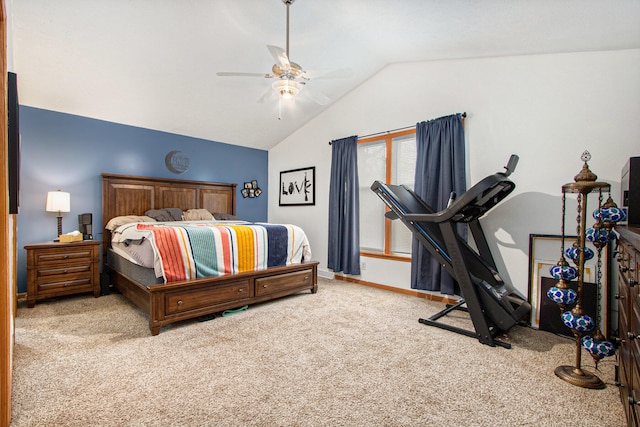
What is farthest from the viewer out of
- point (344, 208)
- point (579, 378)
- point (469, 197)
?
point (344, 208)

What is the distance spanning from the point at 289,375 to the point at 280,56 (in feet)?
7.79

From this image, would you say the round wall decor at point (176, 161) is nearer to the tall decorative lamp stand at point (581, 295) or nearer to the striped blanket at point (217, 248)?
the striped blanket at point (217, 248)

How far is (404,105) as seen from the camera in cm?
414

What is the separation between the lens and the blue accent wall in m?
3.77

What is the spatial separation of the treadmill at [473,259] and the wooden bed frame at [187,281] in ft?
5.00

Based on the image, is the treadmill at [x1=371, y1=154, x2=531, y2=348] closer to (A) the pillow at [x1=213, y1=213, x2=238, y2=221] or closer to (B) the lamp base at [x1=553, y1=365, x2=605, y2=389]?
(B) the lamp base at [x1=553, y1=365, x2=605, y2=389]

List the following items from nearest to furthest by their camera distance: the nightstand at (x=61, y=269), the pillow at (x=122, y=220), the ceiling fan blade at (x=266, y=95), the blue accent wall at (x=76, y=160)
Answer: the ceiling fan blade at (x=266, y=95) < the nightstand at (x=61, y=269) < the blue accent wall at (x=76, y=160) < the pillow at (x=122, y=220)

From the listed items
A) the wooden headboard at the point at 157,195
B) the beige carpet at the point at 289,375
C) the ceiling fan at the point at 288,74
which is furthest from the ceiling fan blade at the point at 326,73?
the wooden headboard at the point at 157,195

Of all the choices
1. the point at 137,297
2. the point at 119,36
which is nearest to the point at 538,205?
the point at 137,297

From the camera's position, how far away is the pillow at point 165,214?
4400 mm

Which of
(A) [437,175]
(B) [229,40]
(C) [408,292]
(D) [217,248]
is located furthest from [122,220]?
(A) [437,175]

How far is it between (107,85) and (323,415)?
4.11 m

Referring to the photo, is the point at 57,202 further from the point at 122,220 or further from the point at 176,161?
the point at 176,161

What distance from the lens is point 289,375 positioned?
6.65ft
